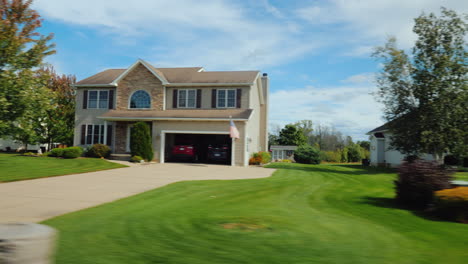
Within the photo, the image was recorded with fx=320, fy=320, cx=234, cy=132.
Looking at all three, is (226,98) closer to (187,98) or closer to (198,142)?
(187,98)

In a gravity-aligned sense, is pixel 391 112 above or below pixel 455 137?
above

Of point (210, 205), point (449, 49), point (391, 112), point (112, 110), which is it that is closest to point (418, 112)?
point (391, 112)

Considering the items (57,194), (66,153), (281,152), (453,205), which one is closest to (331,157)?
(281,152)

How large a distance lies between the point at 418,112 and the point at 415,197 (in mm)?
14022

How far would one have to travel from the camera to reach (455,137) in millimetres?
18422

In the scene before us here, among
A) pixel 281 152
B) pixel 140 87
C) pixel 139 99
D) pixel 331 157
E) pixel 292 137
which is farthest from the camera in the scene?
pixel 292 137

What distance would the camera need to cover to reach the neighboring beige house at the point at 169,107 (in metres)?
22.3

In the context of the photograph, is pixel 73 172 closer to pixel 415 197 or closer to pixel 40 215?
pixel 40 215

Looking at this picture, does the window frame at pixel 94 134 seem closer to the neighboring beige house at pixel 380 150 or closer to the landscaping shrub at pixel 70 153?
the landscaping shrub at pixel 70 153

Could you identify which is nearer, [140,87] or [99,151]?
[99,151]

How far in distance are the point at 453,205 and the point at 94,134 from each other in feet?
82.4

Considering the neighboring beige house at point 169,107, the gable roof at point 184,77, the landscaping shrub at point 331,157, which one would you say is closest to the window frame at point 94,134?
the neighboring beige house at point 169,107

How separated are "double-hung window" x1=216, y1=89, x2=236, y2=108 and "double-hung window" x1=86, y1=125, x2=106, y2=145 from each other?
387 inches

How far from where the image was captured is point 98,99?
26.5 metres
